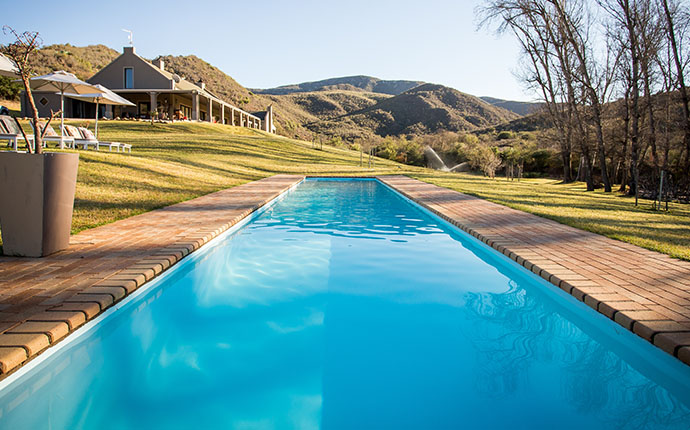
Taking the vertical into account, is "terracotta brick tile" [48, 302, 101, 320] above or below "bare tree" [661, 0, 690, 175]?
below

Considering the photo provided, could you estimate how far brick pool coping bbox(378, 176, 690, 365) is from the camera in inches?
99.3

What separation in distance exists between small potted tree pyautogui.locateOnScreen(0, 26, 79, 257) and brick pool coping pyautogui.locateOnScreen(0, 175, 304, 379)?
0.16 m

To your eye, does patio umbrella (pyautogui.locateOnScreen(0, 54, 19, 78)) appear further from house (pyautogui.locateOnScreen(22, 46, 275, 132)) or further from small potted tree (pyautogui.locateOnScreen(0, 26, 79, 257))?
house (pyautogui.locateOnScreen(22, 46, 275, 132))

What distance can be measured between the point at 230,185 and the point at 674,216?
377 inches

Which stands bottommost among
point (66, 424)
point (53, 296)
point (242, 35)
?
point (66, 424)

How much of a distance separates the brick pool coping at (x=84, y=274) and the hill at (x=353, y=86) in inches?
3804

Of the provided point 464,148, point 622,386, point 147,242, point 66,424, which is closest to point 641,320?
point 622,386

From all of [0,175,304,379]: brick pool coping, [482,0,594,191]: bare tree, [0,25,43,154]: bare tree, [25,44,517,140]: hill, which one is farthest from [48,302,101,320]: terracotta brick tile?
[25,44,517,140]: hill

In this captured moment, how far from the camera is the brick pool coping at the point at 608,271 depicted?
2523mm

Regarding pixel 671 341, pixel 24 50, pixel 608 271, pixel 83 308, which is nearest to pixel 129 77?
pixel 24 50

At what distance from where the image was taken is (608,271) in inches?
142

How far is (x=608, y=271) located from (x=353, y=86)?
107272mm

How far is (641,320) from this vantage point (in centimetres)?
254

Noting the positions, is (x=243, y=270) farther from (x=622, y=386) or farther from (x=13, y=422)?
(x=622, y=386)
